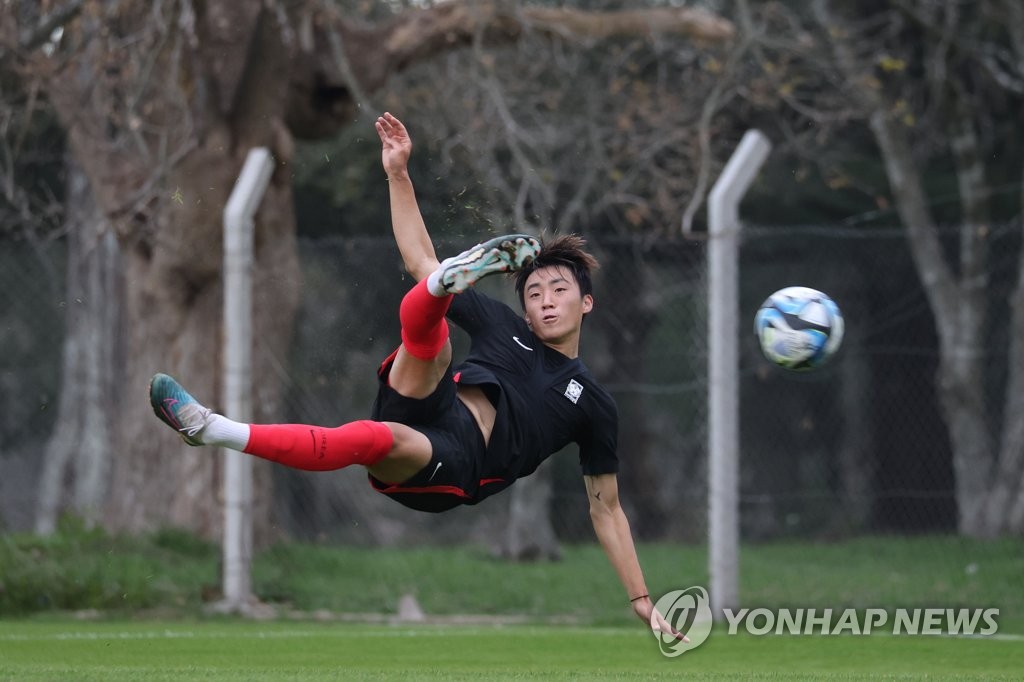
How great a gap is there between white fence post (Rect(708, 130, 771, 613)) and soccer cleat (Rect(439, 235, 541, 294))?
4.14 meters

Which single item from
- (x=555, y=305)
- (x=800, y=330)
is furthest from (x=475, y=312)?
(x=800, y=330)

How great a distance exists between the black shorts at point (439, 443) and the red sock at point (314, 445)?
308 millimetres

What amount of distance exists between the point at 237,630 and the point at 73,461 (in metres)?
6.82

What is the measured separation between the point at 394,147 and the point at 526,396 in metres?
1.09

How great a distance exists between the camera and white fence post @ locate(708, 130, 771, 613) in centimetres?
867

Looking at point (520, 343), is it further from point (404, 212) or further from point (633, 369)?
point (633, 369)

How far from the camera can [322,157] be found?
15453 millimetres

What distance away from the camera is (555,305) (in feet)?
18.7

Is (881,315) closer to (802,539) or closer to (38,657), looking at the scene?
(802,539)

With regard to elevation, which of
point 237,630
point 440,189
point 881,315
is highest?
point 440,189

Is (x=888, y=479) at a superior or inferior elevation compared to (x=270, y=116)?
inferior

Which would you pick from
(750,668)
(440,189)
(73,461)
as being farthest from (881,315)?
(73,461)
